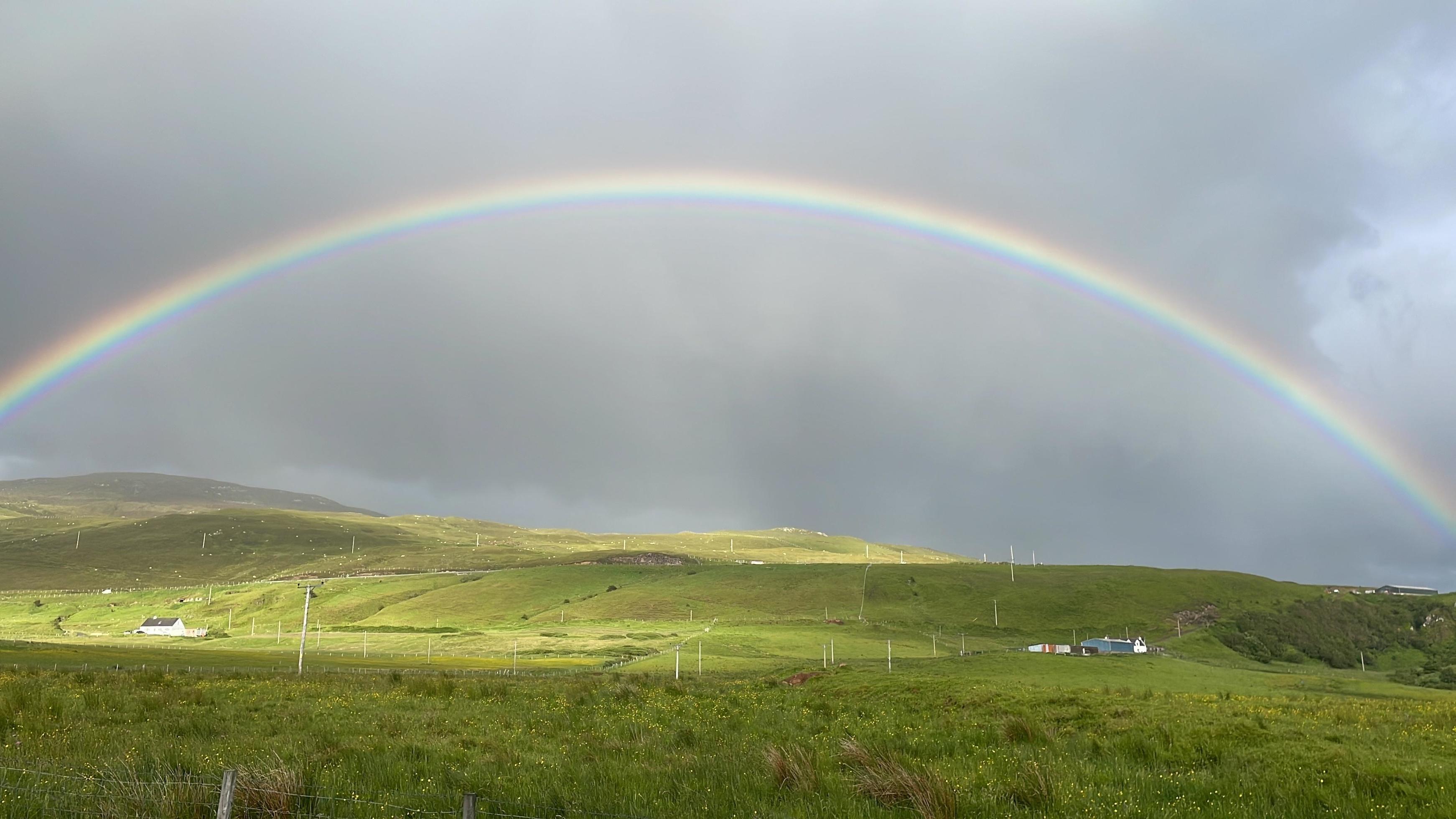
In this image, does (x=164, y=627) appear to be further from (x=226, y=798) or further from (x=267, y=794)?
(x=226, y=798)

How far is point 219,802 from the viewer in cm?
1077

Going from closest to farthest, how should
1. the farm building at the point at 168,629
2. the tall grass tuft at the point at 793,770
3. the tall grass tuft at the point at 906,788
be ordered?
the tall grass tuft at the point at 906,788
the tall grass tuft at the point at 793,770
the farm building at the point at 168,629

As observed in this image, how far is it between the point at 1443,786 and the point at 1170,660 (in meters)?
85.9

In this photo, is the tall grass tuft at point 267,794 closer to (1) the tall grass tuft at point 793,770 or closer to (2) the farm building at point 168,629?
(1) the tall grass tuft at point 793,770

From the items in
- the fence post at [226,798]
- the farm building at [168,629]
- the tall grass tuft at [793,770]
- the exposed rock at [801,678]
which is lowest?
the farm building at [168,629]

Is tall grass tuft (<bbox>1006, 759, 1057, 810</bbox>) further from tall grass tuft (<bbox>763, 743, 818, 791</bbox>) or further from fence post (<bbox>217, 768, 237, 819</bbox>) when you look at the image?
fence post (<bbox>217, 768, 237, 819</bbox>)

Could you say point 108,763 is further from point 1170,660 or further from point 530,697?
point 1170,660

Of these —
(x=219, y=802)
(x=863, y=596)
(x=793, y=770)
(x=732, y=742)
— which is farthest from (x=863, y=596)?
(x=219, y=802)

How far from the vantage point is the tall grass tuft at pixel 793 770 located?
13.5m

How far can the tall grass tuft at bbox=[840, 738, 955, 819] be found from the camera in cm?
1175

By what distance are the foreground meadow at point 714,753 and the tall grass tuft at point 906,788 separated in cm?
5

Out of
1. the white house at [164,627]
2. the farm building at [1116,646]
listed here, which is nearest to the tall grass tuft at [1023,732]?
the farm building at [1116,646]

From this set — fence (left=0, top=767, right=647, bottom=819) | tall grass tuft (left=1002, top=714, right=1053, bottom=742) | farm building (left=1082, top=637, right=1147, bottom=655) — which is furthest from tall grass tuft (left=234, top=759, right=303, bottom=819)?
farm building (left=1082, top=637, right=1147, bottom=655)

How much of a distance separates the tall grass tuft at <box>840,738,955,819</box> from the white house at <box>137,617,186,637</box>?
196m
